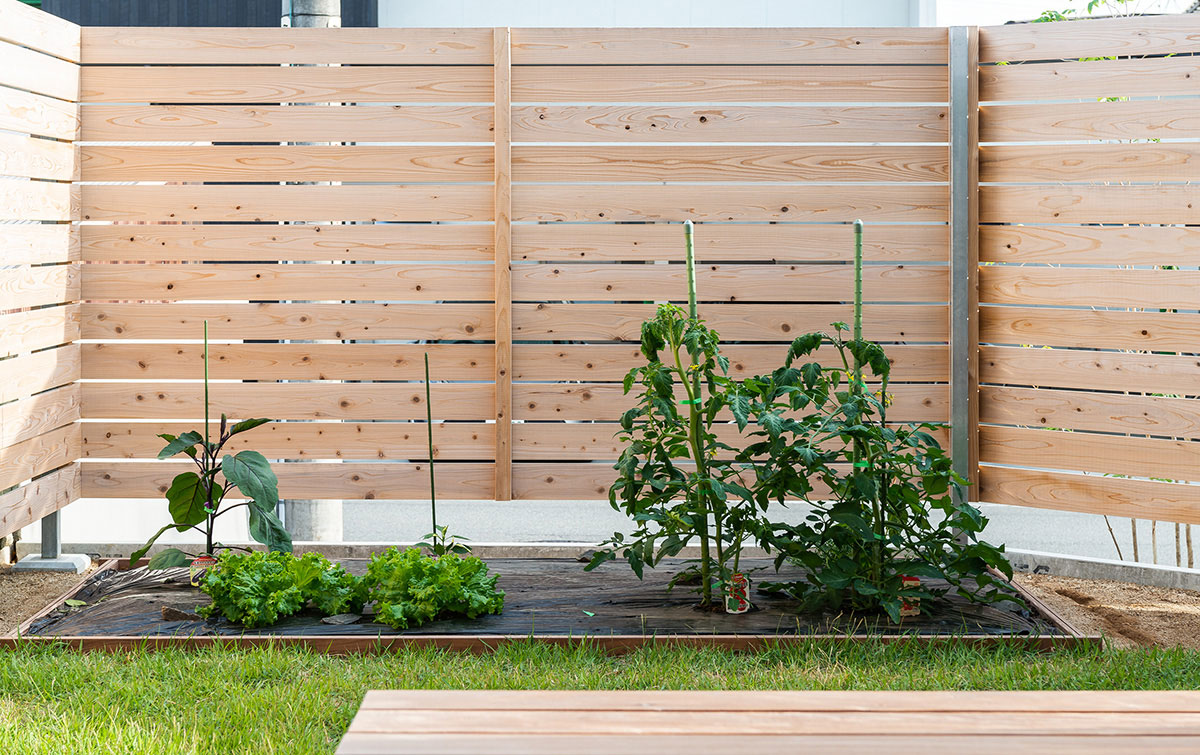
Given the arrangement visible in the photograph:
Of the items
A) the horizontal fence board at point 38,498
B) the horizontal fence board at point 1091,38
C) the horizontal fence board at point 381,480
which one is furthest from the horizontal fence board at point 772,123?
the horizontal fence board at point 38,498

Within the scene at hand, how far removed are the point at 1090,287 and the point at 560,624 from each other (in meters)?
2.15

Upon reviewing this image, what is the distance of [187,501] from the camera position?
3412 millimetres

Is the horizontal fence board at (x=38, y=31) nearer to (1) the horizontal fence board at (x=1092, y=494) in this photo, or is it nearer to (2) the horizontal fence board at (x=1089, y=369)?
(2) the horizontal fence board at (x=1089, y=369)

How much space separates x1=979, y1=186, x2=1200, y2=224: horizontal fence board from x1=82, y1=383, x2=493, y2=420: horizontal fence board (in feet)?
6.51

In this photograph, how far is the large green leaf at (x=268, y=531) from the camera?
332cm

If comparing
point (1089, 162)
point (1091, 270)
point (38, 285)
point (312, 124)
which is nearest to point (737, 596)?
point (1091, 270)

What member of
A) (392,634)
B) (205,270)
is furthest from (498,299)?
(392,634)

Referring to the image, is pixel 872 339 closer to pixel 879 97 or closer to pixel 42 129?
pixel 879 97

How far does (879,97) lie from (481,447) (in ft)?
6.40

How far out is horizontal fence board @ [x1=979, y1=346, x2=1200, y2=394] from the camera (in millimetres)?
3496

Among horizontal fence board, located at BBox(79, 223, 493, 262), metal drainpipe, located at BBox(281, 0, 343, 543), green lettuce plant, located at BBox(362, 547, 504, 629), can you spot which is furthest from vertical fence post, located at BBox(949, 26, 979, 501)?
A: metal drainpipe, located at BBox(281, 0, 343, 543)

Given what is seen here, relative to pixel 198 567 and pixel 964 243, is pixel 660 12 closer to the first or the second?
pixel 964 243

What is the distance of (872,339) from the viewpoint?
12.6 feet

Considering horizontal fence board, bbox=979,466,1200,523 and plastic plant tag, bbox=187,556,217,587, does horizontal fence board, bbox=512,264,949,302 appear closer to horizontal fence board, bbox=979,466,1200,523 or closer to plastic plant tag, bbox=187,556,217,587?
horizontal fence board, bbox=979,466,1200,523
